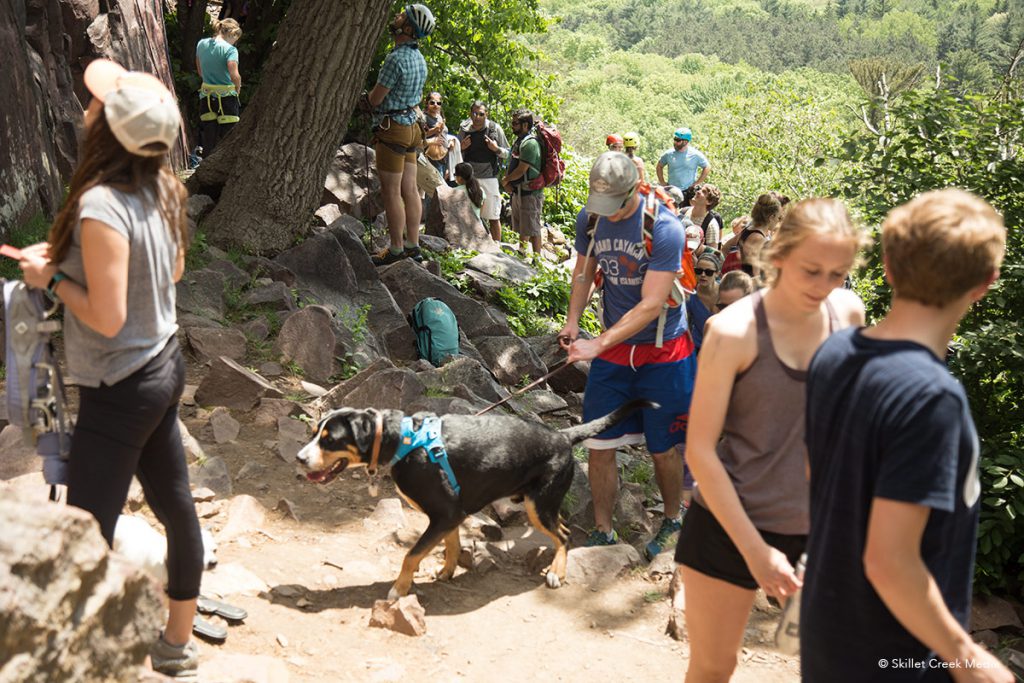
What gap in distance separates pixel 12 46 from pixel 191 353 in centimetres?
296

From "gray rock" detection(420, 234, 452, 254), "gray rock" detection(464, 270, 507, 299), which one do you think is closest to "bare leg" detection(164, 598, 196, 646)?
"gray rock" detection(464, 270, 507, 299)

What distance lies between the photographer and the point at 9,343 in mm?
3061

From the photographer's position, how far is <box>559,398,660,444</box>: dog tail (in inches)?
204

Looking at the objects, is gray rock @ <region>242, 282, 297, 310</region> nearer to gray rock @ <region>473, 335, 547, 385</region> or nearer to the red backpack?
gray rock @ <region>473, 335, 547, 385</region>

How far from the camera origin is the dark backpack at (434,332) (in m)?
8.29

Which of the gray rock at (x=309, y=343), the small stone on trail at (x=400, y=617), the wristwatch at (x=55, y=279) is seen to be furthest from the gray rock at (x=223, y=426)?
the wristwatch at (x=55, y=279)

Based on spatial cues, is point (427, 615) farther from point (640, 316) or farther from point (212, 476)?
point (640, 316)

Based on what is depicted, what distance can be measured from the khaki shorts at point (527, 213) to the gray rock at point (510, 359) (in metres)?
4.87

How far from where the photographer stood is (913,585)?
1.97 meters

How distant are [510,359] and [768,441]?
6.06 m

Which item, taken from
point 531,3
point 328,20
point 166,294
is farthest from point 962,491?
point 531,3

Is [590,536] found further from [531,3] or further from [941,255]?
[531,3]

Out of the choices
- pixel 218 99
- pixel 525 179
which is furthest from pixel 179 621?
pixel 525 179

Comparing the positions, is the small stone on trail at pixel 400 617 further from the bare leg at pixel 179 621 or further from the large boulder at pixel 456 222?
the large boulder at pixel 456 222
